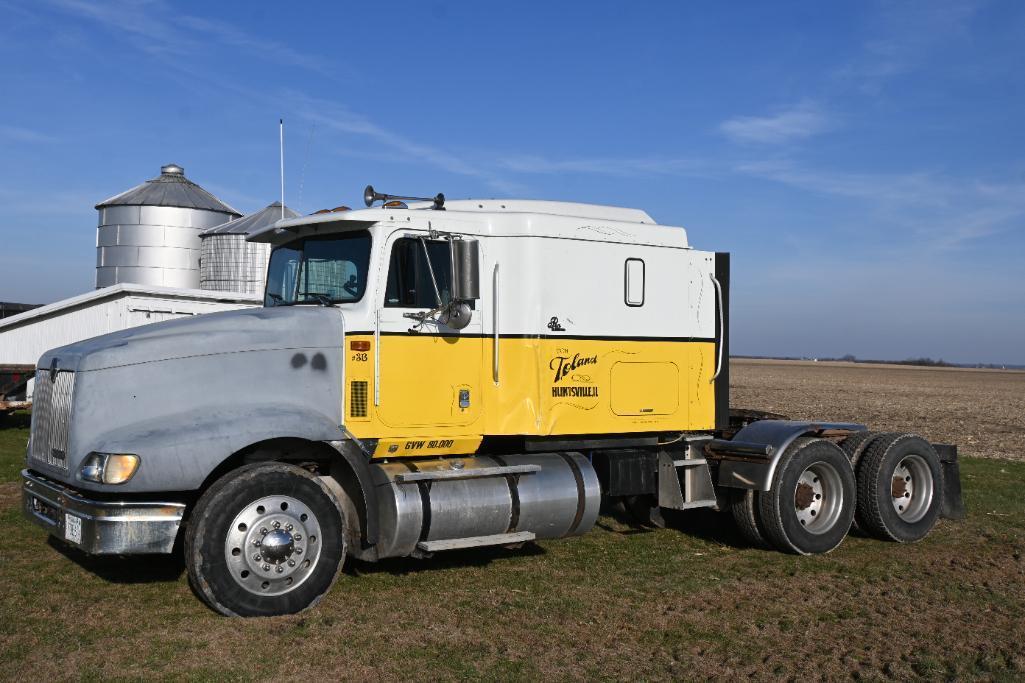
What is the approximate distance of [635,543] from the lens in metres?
10.2

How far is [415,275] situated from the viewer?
26.7 ft

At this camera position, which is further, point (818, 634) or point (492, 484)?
point (492, 484)

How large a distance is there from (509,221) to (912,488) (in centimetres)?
578

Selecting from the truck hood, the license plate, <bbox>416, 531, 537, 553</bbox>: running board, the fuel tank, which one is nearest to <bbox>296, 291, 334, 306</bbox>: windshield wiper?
the truck hood

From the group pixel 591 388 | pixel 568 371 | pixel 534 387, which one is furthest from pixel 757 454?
pixel 534 387

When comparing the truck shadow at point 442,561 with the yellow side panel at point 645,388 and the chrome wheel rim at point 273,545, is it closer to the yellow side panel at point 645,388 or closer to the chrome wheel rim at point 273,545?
the chrome wheel rim at point 273,545

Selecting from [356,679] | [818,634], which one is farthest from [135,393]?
[818,634]

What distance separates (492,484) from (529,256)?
2118mm

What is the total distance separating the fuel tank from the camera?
7867mm

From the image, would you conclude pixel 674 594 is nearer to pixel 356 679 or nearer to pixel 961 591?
pixel 961 591

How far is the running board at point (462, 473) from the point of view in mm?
7898

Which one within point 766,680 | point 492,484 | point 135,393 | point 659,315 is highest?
point 659,315

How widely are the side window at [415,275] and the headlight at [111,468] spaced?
7.92 feet

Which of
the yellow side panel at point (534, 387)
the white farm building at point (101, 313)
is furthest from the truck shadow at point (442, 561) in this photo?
the white farm building at point (101, 313)
